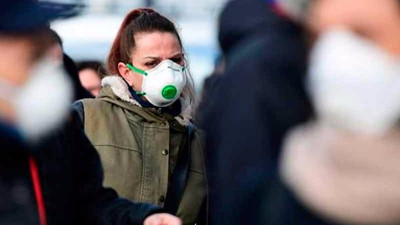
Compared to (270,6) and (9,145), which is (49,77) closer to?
(9,145)

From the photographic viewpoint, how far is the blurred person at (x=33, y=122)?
2.52 meters

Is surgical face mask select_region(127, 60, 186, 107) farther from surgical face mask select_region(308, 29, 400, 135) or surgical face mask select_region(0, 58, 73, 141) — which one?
surgical face mask select_region(308, 29, 400, 135)

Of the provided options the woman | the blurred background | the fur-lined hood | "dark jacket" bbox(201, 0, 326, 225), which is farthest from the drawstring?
the blurred background

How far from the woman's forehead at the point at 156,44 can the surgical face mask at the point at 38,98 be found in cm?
204

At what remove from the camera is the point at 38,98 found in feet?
8.22

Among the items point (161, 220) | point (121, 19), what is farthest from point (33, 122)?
point (121, 19)

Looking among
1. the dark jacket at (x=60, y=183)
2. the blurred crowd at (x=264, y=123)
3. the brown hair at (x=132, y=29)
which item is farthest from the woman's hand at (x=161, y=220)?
the brown hair at (x=132, y=29)

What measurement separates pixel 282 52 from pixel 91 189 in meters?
0.87

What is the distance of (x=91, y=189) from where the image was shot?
303cm

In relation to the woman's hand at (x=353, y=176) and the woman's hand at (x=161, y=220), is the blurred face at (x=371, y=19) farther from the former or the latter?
the woman's hand at (x=161, y=220)

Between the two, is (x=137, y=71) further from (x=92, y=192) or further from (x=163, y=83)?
(x=92, y=192)

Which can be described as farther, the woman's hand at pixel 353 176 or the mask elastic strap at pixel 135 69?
the mask elastic strap at pixel 135 69

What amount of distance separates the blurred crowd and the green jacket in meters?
0.85

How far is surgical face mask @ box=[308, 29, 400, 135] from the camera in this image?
211 cm
